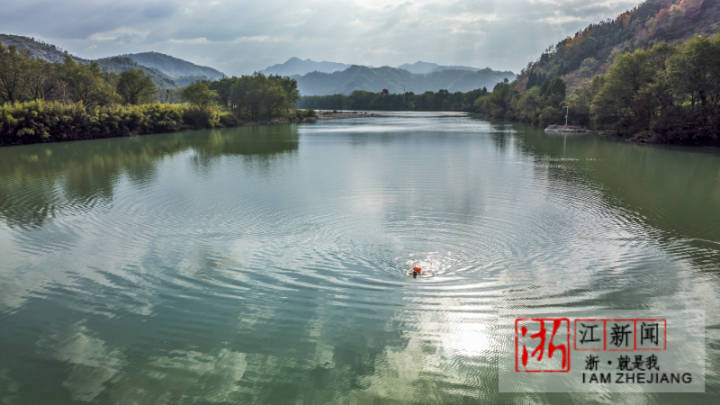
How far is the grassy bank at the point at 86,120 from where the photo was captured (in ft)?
142

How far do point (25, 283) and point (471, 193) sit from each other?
1554cm

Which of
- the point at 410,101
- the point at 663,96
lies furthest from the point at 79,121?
the point at 410,101

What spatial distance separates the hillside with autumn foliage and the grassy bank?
92823 mm

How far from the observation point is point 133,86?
236ft

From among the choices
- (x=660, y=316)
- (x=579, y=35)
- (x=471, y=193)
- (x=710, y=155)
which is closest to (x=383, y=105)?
(x=579, y=35)

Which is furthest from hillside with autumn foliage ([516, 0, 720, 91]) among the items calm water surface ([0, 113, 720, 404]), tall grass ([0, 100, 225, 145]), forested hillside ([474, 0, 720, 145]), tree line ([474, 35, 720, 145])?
calm water surface ([0, 113, 720, 404])

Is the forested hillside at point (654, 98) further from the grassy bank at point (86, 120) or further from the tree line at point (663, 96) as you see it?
the grassy bank at point (86, 120)

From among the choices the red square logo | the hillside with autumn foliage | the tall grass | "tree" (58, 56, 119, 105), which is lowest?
the red square logo

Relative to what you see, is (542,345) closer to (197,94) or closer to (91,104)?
(91,104)

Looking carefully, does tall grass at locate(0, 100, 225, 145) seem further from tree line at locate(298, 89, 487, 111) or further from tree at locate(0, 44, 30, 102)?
tree line at locate(298, 89, 487, 111)

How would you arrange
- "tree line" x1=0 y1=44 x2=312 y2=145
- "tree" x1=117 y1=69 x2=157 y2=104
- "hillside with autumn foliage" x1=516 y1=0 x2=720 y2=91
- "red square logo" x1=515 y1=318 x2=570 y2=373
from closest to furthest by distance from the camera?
"red square logo" x1=515 y1=318 x2=570 y2=373 < "tree line" x1=0 y1=44 x2=312 y2=145 < "tree" x1=117 y1=69 x2=157 y2=104 < "hillside with autumn foliage" x1=516 y1=0 x2=720 y2=91

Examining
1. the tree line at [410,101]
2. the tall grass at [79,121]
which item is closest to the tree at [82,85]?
the tall grass at [79,121]

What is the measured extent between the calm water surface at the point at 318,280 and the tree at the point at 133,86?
57983 millimetres

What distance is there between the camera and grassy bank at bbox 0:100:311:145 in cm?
4328
